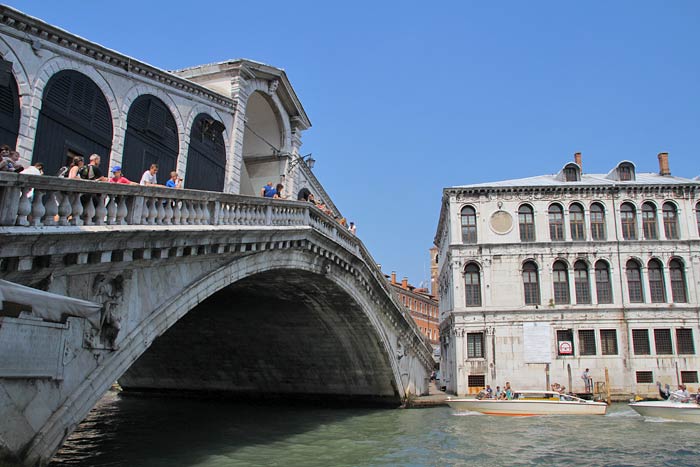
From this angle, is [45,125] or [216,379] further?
[216,379]

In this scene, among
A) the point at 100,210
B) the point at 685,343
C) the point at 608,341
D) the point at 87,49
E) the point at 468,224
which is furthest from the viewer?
the point at 468,224

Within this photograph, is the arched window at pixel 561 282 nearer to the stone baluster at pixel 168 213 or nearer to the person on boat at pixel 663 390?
the person on boat at pixel 663 390

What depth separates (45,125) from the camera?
9.49 m

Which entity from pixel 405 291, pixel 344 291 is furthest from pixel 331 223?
pixel 405 291

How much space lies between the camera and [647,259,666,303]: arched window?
89.9 ft

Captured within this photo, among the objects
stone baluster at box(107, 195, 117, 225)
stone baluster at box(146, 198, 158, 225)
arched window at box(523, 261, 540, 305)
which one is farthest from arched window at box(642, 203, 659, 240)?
stone baluster at box(107, 195, 117, 225)

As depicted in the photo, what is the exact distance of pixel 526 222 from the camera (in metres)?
28.7

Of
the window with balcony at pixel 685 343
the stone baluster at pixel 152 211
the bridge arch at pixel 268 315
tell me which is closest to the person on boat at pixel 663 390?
the window with balcony at pixel 685 343

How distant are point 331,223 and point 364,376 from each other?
9.76 metres

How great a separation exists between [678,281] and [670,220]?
294 cm

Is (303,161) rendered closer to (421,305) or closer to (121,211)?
(121,211)

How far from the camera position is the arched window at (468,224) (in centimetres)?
2902

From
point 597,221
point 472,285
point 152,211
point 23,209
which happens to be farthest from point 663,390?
point 23,209

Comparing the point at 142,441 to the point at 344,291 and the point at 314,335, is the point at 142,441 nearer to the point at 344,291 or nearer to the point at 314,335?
the point at 344,291
